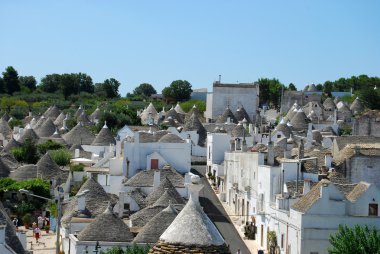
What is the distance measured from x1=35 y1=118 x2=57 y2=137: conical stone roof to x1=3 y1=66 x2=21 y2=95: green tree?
5981cm

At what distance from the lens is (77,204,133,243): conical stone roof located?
124ft

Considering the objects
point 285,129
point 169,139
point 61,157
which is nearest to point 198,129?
point 285,129

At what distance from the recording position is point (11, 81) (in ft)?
492

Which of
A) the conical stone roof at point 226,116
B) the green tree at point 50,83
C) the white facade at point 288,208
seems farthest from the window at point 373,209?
the green tree at point 50,83

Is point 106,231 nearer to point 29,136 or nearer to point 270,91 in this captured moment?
point 29,136

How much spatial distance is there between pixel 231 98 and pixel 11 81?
66846 mm

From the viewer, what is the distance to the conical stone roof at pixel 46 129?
88075 mm

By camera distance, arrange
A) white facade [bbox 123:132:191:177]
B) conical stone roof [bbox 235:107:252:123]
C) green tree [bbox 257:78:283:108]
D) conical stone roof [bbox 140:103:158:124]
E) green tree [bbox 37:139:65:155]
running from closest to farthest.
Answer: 1. white facade [bbox 123:132:191:177]
2. green tree [bbox 37:139:65:155]
3. conical stone roof [bbox 235:107:252:123]
4. conical stone roof [bbox 140:103:158:124]
5. green tree [bbox 257:78:283:108]

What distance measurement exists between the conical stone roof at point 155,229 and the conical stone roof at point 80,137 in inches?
1721

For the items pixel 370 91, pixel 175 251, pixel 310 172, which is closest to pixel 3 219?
pixel 175 251

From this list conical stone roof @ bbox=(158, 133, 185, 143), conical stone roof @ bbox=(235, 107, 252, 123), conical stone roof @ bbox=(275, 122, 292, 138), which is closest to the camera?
conical stone roof @ bbox=(158, 133, 185, 143)

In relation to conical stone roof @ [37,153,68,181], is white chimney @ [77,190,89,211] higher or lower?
lower

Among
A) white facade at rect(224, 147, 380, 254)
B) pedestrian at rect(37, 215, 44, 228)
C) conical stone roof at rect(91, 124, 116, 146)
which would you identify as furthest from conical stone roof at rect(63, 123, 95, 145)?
pedestrian at rect(37, 215, 44, 228)

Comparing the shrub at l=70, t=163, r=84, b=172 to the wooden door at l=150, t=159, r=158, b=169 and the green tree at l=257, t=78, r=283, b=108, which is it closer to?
the wooden door at l=150, t=159, r=158, b=169
